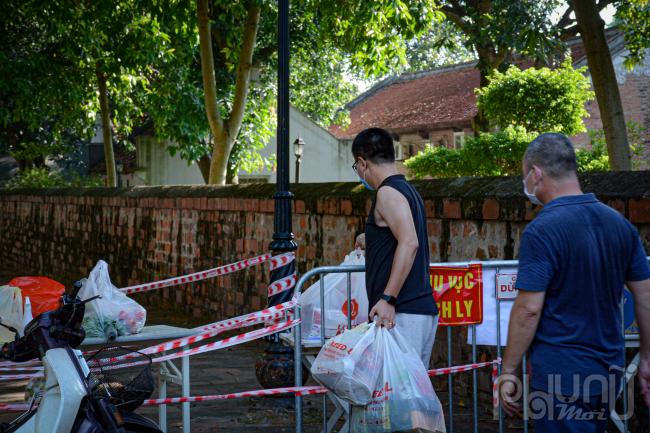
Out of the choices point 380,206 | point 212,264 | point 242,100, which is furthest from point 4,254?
point 380,206

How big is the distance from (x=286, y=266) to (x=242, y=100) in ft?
28.2

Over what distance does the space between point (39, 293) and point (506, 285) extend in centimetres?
307

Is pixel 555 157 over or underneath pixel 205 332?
over

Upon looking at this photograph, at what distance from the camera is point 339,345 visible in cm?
463

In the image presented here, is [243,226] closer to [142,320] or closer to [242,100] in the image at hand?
[242,100]

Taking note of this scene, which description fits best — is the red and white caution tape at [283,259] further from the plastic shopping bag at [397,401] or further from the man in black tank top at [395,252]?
the plastic shopping bag at [397,401]

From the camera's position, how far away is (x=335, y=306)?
6840 mm

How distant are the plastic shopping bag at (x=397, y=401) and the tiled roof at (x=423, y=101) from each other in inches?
1153

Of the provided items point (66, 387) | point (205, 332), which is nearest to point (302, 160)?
point (205, 332)

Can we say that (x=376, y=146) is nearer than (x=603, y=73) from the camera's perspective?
Yes

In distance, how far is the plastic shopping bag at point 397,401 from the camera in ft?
14.9

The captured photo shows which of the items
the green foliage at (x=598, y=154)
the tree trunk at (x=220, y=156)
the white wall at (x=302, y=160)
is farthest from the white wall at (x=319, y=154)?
the tree trunk at (x=220, y=156)

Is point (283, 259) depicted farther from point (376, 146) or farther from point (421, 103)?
point (421, 103)

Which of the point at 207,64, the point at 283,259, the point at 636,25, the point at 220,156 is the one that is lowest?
the point at 283,259
